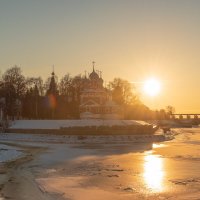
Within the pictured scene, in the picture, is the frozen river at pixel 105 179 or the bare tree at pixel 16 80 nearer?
the frozen river at pixel 105 179

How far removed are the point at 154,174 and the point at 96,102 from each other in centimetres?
6884

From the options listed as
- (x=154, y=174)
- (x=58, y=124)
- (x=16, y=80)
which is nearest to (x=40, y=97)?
(x=16, y=80)

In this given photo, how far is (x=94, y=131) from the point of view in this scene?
62656 mm

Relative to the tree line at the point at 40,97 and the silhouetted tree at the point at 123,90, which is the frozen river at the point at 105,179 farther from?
the silhouetted tree at the point at 123,90

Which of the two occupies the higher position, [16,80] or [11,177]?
[16,80]

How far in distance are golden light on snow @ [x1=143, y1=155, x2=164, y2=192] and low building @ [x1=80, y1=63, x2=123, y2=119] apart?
55.4 metres

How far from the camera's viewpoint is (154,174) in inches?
989

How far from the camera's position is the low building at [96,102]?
89.5 metres

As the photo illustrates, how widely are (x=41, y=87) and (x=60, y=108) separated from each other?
738 inches

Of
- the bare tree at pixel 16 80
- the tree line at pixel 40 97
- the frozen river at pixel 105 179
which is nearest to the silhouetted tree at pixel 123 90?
the tree line at pixel 40 97

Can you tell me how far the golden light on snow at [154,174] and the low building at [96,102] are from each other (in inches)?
2182

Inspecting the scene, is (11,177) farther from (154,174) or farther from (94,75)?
(94,75)

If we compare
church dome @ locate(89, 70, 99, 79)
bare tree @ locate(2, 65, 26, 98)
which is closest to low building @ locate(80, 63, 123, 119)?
church dome @ locate(89, 70, 99, 79)

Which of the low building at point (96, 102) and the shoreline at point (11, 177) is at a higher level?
the low building at point (96, 102)
